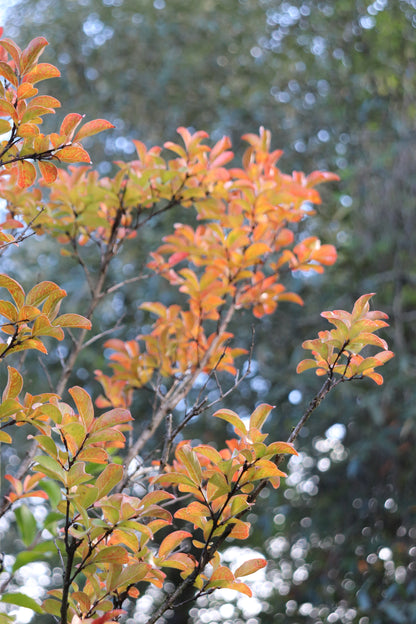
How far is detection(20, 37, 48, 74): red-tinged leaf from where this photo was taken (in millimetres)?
493

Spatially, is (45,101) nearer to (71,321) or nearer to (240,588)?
(71,321)

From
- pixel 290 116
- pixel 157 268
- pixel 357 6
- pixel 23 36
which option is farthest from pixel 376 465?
pixel 23 36

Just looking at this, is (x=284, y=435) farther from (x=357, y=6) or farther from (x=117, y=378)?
(x=357, y=6)

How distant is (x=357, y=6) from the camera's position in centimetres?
250

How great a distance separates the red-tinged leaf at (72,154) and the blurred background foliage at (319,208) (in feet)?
4.69

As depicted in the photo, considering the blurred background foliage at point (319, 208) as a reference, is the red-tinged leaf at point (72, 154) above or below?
above

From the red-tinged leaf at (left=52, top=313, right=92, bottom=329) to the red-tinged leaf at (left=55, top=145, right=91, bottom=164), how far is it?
0.15 metres

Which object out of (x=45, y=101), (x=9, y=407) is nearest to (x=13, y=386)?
(x=9, y=407)

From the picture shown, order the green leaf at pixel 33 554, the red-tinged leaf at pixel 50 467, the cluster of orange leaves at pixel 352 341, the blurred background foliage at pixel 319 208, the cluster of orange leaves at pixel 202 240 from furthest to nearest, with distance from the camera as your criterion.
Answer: the blurred background foliage at pixel 319 208
the cluster of orange leaves at pixel 202 240
the green leaf at pixel 33 554
the cluster of orange leaves at pixel 352 341
the red-tinged leaf at pixel 50 467

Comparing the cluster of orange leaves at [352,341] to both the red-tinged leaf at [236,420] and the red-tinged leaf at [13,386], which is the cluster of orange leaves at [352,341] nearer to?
the red-tinged leaf at [236,420]

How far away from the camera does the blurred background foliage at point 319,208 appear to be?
1.84 m

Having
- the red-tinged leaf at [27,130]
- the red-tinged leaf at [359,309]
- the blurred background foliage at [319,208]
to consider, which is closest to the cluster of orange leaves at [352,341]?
the red-tinged leaf at [359,309]

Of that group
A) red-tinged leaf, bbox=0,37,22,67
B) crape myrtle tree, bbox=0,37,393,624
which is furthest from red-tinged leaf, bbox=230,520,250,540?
red-tinged leaf, bbox=0,37,22,67

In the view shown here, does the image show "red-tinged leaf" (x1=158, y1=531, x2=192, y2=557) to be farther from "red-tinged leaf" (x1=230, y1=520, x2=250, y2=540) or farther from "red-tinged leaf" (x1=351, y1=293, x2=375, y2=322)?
"red-tinged leaf" (x1=351, y1=293, x2=375, y2=322)
